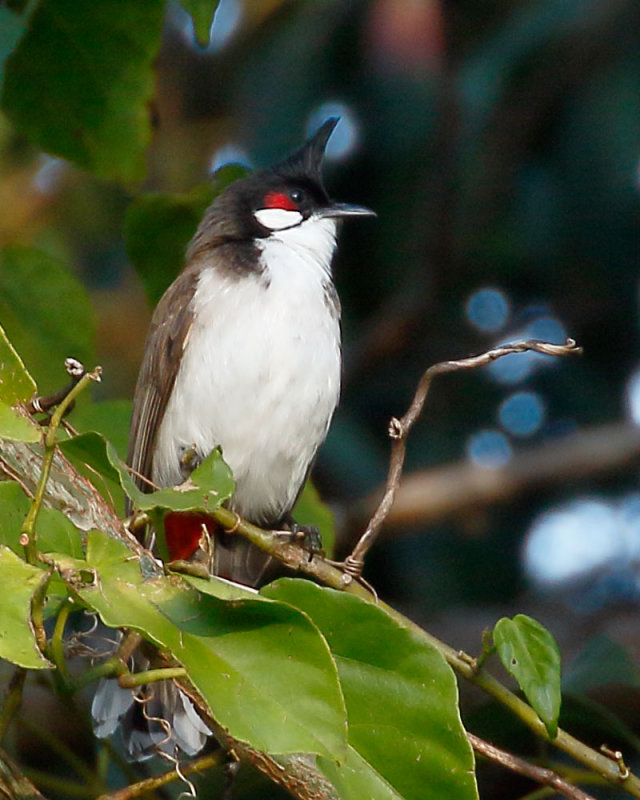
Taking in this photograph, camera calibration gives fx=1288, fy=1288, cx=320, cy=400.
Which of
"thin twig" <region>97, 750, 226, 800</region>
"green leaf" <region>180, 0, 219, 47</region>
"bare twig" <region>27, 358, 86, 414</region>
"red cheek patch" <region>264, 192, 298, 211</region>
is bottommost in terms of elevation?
"thin twig" <region>97, 750, 226, 800</region>

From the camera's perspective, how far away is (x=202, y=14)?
1.91 metres

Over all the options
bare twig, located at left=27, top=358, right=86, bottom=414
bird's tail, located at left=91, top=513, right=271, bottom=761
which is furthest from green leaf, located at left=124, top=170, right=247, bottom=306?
bare twig, located at left=27, top=358, right=86, bottom=414

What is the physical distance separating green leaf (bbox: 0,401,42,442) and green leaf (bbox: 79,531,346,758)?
12cm

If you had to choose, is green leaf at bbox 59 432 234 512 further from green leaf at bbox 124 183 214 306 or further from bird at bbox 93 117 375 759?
bird at bbox 93 117 375 759

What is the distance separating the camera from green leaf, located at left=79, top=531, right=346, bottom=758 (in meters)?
1.22

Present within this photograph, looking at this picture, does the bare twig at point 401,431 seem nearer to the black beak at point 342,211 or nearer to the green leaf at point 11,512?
the green leaf at point 11,512

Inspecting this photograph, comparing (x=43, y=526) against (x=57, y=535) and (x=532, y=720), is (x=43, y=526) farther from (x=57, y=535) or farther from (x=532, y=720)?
(x=532, y=720)

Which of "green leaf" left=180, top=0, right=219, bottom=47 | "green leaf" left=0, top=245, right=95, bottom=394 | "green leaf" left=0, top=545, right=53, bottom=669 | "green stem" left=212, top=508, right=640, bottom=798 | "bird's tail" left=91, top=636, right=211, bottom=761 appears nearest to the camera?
"green leaf" left=0, top=545, right=53, bottom=669

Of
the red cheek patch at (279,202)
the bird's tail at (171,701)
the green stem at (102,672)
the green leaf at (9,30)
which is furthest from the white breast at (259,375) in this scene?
the green stem at (102,672)

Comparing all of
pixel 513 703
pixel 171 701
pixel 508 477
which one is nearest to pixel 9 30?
pixel 513 703

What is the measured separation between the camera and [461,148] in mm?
4633

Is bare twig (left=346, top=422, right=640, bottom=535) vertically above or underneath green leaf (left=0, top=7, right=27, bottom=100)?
underneath

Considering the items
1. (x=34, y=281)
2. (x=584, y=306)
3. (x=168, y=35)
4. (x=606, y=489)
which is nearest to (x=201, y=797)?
(x=34, y=281)

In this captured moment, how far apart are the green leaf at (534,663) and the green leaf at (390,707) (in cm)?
18
